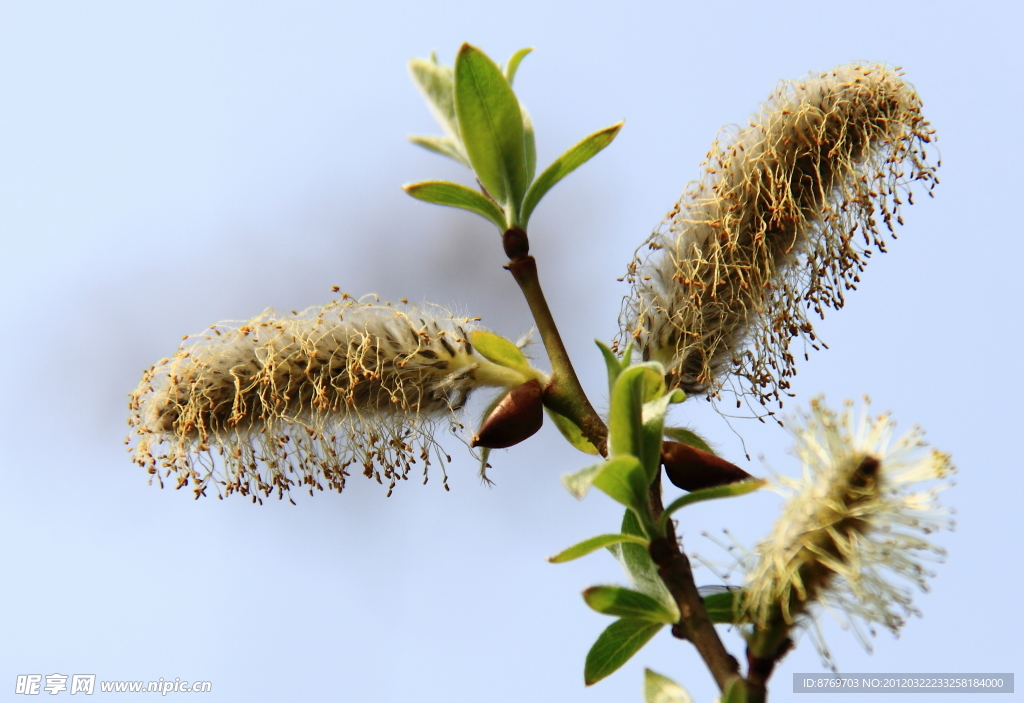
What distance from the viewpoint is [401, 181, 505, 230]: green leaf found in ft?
3.93

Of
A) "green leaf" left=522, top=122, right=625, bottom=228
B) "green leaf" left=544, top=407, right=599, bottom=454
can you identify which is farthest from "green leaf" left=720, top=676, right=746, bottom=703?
"green leaf" left=522, top=122, right=625, bottom=228

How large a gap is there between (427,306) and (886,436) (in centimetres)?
72

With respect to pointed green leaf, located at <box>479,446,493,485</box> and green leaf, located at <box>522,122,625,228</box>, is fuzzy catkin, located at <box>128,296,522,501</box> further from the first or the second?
green leaf, located at <box>522,122,625,228</box>

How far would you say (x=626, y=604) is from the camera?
97cm

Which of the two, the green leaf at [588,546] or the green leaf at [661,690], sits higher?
the green leaf at [588,546]

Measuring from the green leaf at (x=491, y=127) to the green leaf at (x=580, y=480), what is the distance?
43 cm

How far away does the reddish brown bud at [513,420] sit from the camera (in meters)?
1.16

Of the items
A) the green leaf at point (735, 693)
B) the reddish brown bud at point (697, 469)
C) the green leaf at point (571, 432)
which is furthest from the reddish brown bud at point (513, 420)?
the green leaf at point (735, 693)

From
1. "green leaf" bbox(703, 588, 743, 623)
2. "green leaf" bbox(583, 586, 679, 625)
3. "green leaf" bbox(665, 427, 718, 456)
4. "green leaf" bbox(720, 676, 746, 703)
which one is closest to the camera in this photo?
"green leaf" bbox(720, 676, 746, 703)

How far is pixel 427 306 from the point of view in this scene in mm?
1414

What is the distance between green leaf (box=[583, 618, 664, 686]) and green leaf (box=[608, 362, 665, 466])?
0.61 ft

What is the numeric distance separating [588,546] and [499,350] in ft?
1.19

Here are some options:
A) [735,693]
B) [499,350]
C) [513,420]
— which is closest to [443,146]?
[499,350]

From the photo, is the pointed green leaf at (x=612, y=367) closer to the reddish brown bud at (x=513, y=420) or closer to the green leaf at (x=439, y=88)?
the reddish brown bud at (x=513, y=420)
